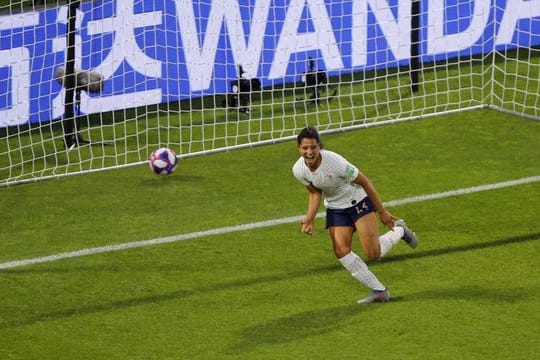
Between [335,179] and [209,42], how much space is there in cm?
689

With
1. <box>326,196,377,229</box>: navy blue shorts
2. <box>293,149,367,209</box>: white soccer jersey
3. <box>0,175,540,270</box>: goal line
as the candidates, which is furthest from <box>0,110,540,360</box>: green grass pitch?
<box>293,149,367,209</box>: white soccer jersey

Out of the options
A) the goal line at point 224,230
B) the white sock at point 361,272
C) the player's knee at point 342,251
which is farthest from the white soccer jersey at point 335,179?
the goal line at point 224,230

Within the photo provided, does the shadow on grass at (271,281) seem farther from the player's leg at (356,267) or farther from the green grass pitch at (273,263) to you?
the player's leg at (356,267)

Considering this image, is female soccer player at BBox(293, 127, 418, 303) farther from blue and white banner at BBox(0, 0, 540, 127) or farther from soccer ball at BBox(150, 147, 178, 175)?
blue and white banner at BBox(0, 0, 540, 127)

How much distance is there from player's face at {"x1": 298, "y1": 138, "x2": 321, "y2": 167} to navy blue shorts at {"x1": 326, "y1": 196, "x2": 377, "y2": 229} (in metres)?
0.65

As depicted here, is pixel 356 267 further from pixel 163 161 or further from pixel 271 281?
pixel 163 161

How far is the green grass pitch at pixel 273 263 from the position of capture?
1097 cm

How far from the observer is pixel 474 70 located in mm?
19500

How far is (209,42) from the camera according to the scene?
59.8ft

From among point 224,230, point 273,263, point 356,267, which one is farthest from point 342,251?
point 224,230

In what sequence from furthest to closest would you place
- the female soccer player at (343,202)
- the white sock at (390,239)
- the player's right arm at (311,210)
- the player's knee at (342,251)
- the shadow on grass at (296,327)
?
1. the white sock at (390,239)
2. the player's knee at (342,251)
3. the female soccer player at (343,202)
4. the player's right arm at (311,210)
5. the shadow on grass at (296,327)

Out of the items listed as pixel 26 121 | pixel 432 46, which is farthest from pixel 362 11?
pixel 26 121

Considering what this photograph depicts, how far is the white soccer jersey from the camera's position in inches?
463

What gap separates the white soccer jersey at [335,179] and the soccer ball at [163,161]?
4138 mm
